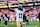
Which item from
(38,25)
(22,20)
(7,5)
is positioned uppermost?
(7,5)

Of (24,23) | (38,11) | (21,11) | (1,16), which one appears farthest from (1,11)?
(38,11)

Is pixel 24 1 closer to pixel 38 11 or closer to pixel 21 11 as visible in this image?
pixel 21 11

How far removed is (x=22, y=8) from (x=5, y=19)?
1.28ft

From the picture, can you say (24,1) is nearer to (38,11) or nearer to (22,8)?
(22,8)

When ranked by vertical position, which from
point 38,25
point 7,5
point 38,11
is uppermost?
point 7,5

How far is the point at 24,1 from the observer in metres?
1.53

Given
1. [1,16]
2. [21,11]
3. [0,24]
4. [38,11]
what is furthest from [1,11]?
[38,11]

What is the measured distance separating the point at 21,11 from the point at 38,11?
33 cm

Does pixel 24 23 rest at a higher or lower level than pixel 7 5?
lower

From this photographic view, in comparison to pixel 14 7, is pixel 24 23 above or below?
below

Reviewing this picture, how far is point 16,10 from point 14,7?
0.22ft

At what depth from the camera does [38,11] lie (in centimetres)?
154

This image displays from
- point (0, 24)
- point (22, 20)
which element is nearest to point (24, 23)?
→ point (22, 20)

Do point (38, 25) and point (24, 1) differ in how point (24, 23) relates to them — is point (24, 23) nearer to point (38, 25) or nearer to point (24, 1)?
point (38, 25)
